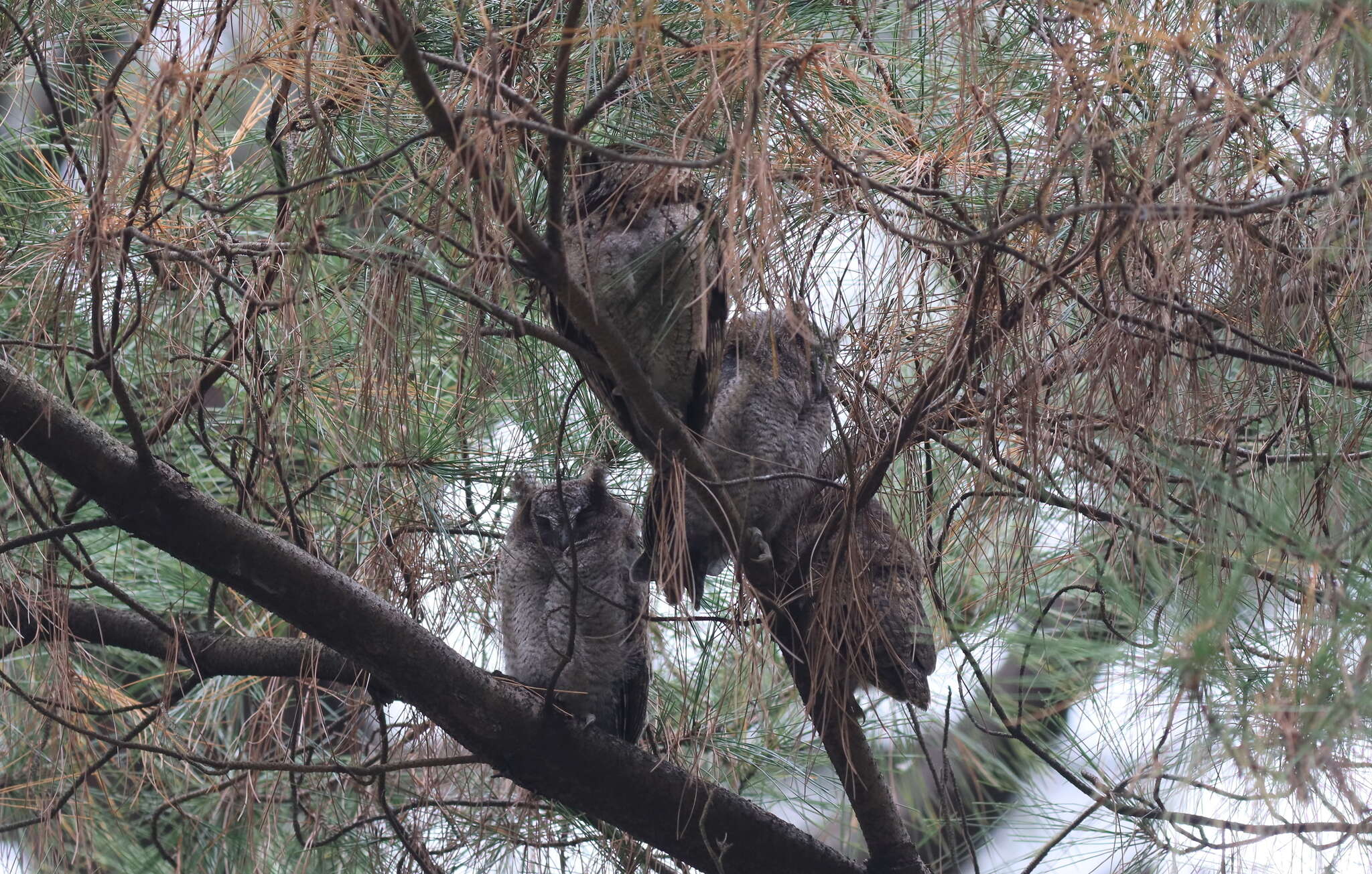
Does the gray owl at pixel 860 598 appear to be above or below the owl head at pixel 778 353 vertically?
below

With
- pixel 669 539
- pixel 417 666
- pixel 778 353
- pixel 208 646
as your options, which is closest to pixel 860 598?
pixel 669 539

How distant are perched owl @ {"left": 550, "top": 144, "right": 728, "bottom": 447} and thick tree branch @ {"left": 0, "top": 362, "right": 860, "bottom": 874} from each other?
44 centimetres

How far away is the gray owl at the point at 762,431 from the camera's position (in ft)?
6.13

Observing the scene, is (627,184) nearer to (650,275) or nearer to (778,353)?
(650,275)

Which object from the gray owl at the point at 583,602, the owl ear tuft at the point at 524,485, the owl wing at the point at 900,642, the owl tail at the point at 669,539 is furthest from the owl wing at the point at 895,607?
the owl ear tuft at the point at 524,485

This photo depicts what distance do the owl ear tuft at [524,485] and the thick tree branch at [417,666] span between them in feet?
1.59

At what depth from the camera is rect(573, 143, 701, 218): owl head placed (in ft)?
4.94

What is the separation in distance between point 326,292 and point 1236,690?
127cm

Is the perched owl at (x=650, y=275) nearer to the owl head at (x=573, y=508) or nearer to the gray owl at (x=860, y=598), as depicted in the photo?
the gray owl at (x=860, y=598)

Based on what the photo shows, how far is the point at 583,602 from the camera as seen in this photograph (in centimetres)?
217

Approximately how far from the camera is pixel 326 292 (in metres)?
1.70

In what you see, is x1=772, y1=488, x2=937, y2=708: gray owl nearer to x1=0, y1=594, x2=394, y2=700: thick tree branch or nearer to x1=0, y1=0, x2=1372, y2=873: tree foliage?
x1=0, y1=0, x2=1372, y2=873: tree foliage

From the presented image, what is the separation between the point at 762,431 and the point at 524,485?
0.53m

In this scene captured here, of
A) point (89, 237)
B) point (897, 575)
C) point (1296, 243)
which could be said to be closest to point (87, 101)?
point (89, 237)
